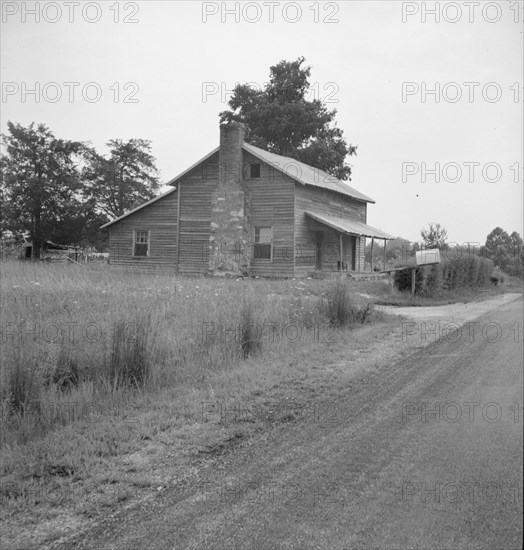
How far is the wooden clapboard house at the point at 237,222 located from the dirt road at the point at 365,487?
20062 mm

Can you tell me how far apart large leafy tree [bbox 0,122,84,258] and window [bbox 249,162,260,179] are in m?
27.6

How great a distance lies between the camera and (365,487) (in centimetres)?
335

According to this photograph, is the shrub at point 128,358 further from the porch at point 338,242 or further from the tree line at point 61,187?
the tree line at point 61,187

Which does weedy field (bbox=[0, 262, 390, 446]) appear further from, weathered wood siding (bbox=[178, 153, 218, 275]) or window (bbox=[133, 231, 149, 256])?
window (bbox=[133, 231, 149, 256])

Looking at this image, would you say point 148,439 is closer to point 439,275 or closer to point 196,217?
point 439,275

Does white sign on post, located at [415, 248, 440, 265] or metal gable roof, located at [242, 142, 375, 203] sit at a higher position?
metal gable roof, located at [242, 142, 375, 203]

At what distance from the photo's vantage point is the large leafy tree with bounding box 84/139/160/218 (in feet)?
168

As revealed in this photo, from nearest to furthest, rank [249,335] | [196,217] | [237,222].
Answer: [249,335] → [237,222] → [196,217]

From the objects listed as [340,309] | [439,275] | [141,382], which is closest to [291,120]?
[439,275]

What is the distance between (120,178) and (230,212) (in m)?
30.1

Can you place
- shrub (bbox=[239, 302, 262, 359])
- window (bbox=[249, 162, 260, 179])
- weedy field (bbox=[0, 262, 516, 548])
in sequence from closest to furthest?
weedy field (bbox=[0, 262, 516, 548]) → shrub (bbox=[239, 302, 262, 359]) → window (bbox=[249, 162, 260, 179])

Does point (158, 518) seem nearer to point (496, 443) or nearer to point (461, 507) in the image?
point (461, 507)

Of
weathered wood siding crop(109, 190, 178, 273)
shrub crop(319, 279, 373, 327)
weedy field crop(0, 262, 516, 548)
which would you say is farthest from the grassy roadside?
weathered wood siding crop(109, 190, 178, 273)

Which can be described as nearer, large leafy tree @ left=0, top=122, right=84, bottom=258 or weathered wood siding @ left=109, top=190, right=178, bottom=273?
weathered wood siding @ left=109, top=190, right=178, bottom=273
